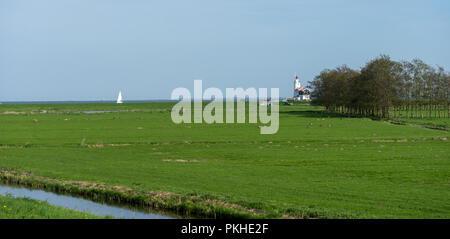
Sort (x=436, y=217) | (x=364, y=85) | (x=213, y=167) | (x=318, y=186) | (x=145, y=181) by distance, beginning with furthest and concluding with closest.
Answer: (x=364, y=85), (x=213, y=167), (x=145, y=181), (x=318, y=186), (x=436, y=217)

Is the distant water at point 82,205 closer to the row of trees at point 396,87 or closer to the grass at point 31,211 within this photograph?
the grass at point 31,211

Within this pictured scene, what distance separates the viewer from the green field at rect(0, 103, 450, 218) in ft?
66.9

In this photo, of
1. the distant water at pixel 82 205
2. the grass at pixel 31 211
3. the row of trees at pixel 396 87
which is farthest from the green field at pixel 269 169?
the row of trees at pixel 396 87

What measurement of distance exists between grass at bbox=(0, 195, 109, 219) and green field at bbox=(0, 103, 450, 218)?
5.89 metres

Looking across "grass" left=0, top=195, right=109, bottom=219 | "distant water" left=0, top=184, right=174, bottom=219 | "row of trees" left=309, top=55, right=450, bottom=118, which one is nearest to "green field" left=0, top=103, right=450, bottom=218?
"distant water" left=0, top=184, right=174, bottom=219

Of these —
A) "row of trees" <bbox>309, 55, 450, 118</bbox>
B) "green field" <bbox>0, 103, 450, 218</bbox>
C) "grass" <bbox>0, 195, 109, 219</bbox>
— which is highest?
"row of trees" <bbox>309, 55, 450, 118</bbox>

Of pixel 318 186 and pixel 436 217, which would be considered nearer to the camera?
pixel 436 217

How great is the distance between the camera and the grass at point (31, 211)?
1720cm

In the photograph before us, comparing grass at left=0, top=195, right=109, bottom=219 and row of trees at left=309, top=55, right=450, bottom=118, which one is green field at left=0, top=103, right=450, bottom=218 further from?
row of trees at left=309, top=55, right=450, bottom=118
